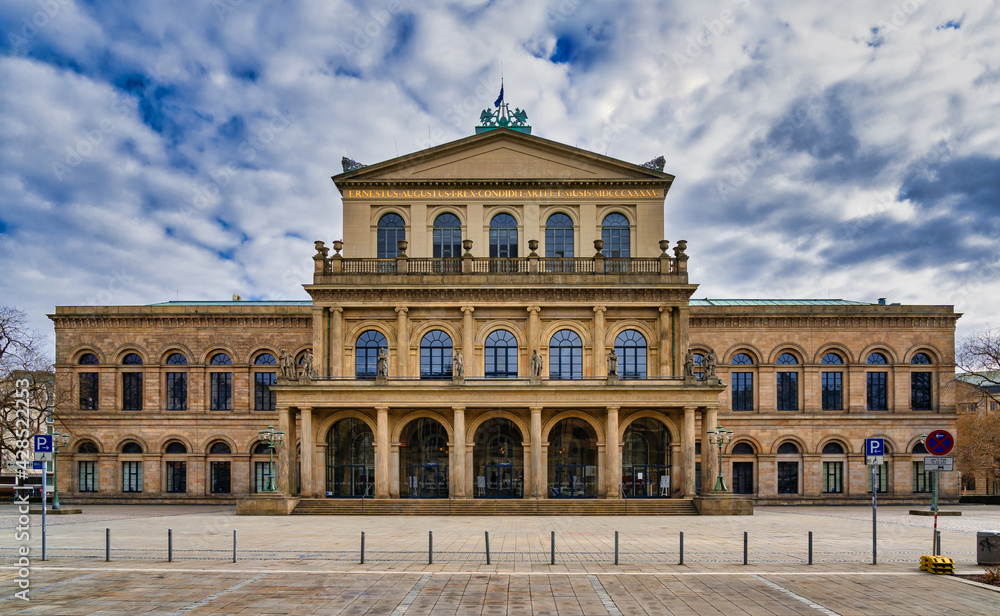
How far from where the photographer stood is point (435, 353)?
44406mm

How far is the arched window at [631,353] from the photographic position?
146 ft

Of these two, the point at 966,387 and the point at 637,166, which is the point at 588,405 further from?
the point at 966,387

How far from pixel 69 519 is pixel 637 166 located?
37405mm

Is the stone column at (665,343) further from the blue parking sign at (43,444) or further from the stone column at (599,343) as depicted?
the blue parking sign at (43,444)

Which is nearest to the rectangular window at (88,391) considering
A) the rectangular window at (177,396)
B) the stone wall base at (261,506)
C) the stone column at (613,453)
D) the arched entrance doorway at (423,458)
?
A: the rectangular window at (177,396)

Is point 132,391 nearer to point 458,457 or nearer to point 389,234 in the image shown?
point 389,234

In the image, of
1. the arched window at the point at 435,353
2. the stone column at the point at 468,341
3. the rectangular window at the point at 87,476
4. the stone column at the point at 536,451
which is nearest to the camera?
the stone column at the point at 536,451

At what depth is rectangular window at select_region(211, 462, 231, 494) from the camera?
48.6 meters

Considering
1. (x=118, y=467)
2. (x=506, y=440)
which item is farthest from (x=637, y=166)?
(x=118, y=467)

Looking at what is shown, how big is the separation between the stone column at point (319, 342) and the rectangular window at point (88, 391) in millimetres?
17471

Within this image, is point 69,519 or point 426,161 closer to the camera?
point 69,519

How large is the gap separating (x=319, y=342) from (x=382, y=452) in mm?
8234

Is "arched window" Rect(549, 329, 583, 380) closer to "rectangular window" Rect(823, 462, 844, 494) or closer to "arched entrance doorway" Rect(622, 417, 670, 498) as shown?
"arched entrance doorway" Rect(622, 417, 670, 498)

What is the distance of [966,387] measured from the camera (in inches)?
2997
